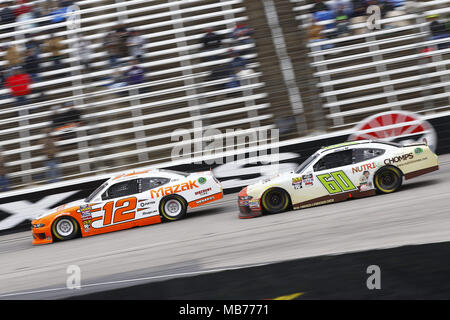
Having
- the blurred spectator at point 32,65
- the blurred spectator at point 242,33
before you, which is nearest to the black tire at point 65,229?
the blurred spectator at point 32,65

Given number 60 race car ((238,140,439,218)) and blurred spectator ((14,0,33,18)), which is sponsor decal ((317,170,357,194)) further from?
blurred spectator ((14,0,33,18))

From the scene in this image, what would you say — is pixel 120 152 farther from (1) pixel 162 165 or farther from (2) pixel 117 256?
(2) pixel 117 256

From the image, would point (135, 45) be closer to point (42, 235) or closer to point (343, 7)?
point (343, 7)

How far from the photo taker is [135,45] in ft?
54.2

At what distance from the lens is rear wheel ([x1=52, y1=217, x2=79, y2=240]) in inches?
484

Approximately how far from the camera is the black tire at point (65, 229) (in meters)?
12.3

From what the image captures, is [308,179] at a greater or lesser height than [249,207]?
greater

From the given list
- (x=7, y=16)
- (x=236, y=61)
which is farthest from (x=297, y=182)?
(x=7, y=16)

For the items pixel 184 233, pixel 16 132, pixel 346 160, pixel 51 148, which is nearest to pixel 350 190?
pixel 346 160

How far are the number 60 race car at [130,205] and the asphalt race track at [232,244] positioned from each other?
26cm

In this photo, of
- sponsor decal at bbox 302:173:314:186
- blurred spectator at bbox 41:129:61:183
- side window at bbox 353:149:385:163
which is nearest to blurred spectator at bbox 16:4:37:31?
blurred spectator at bbox 41:129:61:183

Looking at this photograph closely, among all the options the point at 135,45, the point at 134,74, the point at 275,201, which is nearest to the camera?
the point at 275,201

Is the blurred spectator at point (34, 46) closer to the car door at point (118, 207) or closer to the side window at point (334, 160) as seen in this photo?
the car door at point (118, 207)

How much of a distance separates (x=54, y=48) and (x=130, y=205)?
6.84m
